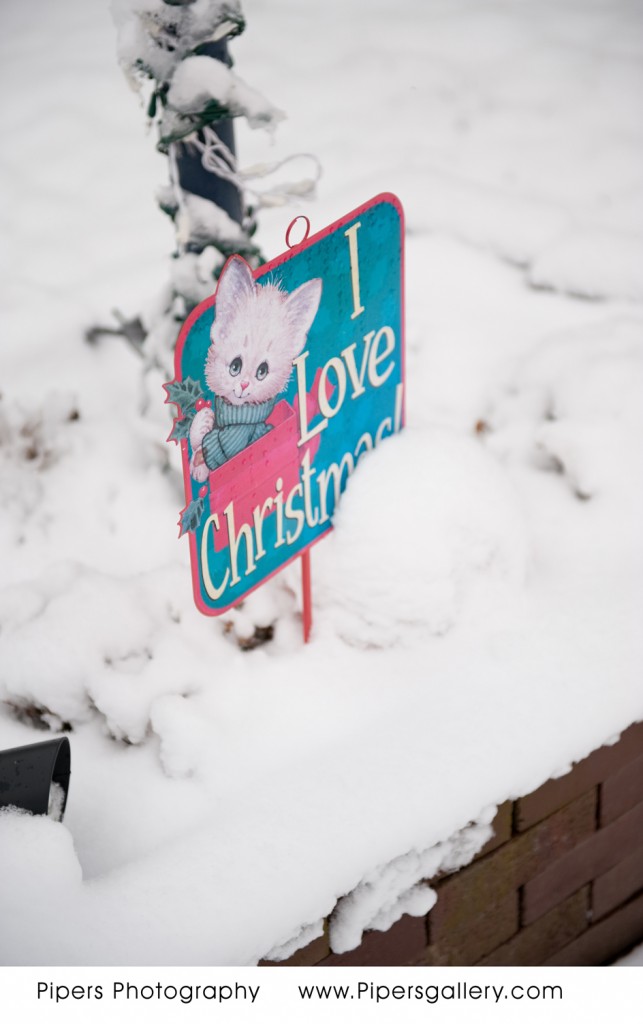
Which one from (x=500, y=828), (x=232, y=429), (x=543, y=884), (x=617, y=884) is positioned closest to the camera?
(x=232, y=429)

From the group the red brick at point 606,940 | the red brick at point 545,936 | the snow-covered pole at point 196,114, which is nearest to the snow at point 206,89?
the snow-covered pole at point 196,114

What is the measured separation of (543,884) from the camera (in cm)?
151

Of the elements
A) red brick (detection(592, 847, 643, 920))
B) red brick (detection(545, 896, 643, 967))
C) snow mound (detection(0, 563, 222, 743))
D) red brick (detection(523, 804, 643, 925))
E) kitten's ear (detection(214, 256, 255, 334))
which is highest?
kitten's ear (detection(214, 256, 255, 334))

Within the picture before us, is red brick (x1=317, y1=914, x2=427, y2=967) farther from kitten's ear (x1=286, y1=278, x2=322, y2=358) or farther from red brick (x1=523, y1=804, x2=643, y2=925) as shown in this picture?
kitten's ear (x1=286, y1=278, x2=322, y2=358)

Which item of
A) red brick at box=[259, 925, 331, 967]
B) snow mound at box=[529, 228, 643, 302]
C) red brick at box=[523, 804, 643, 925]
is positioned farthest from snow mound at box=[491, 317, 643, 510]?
red brick at box=[259, 925, 331, 967]

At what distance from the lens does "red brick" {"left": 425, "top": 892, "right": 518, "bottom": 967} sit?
1399 millimetres

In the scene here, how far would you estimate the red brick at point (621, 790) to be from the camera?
1.48m

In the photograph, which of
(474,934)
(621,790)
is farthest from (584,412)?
(474,934)

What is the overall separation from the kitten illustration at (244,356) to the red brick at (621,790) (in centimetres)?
70

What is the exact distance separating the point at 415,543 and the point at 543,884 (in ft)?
1.77

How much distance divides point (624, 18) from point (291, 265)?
1.92 m

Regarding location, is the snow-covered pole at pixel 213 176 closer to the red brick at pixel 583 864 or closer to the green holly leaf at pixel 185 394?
the green holly leaf at pixel 185 394

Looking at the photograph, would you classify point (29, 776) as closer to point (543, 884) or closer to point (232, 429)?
point (232, 429)

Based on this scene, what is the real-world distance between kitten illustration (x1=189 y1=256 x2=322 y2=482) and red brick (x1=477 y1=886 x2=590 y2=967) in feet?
2.71
